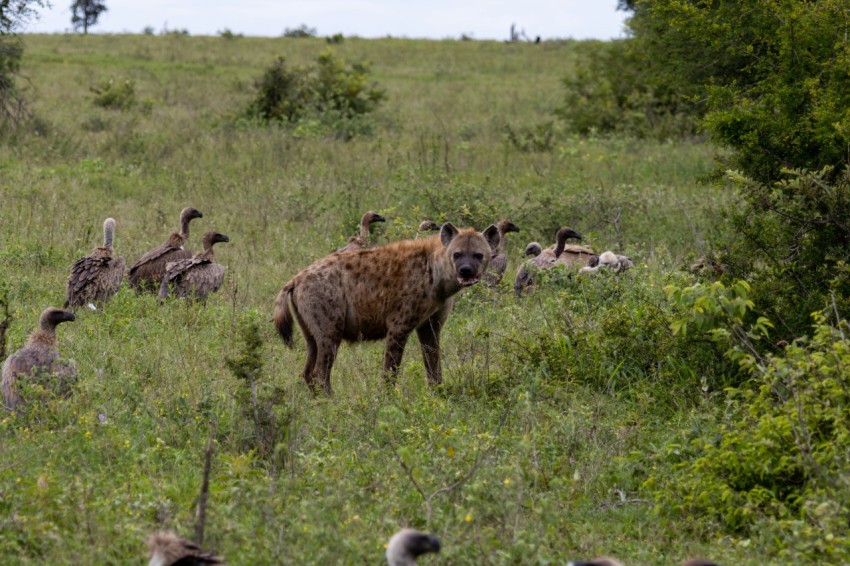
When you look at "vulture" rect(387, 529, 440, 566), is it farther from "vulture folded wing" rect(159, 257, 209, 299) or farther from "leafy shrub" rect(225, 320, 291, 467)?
"vulture folded wing" rect(159, 257, 209, 299)

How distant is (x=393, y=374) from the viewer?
8375 mm

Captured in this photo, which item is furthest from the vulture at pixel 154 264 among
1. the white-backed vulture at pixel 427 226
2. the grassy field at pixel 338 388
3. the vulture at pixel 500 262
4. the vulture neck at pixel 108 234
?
the vulture at pixel 500 262

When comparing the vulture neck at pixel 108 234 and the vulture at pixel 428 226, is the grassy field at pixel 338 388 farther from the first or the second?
the vulture neck at pixel 108 234

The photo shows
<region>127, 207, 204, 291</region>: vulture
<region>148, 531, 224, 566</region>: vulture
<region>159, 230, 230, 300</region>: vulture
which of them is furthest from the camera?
<region>127, 207, 204, 291</region>: vulture

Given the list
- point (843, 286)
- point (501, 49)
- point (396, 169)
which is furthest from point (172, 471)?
point (501, 49)

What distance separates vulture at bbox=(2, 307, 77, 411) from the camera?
6.91m

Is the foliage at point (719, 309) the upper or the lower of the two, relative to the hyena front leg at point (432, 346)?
upper

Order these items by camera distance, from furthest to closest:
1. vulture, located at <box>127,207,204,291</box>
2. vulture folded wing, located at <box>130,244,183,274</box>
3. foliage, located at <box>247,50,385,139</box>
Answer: foliage, located at <box>247,50,385,139</box>, vulture folded wing, located at <box>130,244,183,274</box>, vulture, located at <box>127,207,204,291</box>

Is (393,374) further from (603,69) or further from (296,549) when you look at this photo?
(603,69)

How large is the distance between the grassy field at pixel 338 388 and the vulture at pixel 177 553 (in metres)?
0.44

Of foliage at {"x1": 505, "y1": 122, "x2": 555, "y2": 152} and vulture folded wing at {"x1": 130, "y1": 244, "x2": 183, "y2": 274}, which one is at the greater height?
foliage at {"x1": 505, "y1": 122, "x2": 555, "y2": 152}

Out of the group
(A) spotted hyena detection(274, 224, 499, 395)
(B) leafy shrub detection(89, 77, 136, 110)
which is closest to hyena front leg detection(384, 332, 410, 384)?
(A) spotted hyena detection(274, 224, 499, 395)

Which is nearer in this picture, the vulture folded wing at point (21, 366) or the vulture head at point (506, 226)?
the vulture folded wing at point (21, 366)

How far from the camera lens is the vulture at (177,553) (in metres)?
4.42
